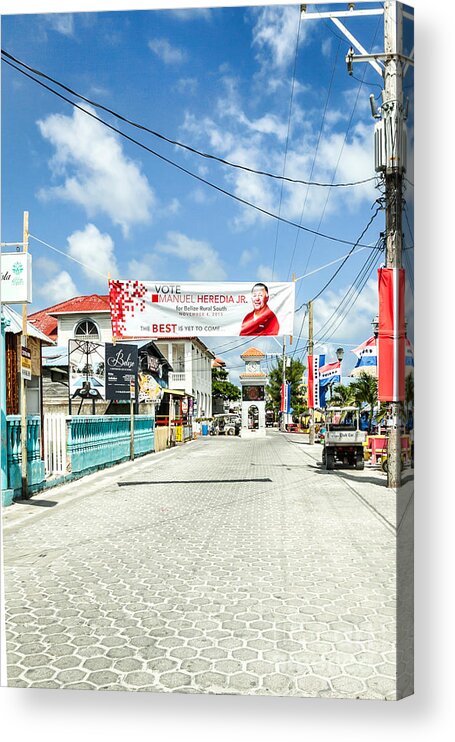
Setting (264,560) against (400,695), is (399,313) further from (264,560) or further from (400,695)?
(264,560)

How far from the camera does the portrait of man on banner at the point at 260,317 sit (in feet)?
16.4

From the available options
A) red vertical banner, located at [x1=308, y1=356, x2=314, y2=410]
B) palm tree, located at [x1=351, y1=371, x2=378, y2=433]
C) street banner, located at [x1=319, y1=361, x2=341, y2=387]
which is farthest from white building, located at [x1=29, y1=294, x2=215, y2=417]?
palm tree, located at [x1=351, y1=371, x2=378, y2=433]

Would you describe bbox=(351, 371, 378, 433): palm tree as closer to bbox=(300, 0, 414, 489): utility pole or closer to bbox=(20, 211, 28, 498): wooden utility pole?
bbox=(20, 211, 28, 498): wooden utility pole

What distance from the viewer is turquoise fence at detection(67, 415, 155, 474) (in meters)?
10.0

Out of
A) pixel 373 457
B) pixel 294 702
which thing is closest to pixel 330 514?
pixel 294 702

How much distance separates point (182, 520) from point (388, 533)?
219 centimetres

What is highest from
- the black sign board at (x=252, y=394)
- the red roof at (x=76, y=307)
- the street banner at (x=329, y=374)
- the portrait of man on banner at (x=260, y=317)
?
the red roof at (x=76, y=307)

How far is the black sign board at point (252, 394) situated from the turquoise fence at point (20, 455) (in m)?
15.5

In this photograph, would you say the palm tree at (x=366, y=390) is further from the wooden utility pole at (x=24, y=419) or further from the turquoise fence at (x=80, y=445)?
the wooden utility pole at (x=24, y=419)

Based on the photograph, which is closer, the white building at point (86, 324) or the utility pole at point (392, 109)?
the utility pole at point (392, 109)

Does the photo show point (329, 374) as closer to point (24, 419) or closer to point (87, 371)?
point (87, 371)

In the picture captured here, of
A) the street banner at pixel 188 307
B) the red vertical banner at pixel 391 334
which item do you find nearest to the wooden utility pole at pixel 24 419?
the street banner at pixel 188 307

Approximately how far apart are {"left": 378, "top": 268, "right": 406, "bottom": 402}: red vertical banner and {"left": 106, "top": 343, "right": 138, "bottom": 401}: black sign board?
12399 mm

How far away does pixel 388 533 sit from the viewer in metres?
5.88
